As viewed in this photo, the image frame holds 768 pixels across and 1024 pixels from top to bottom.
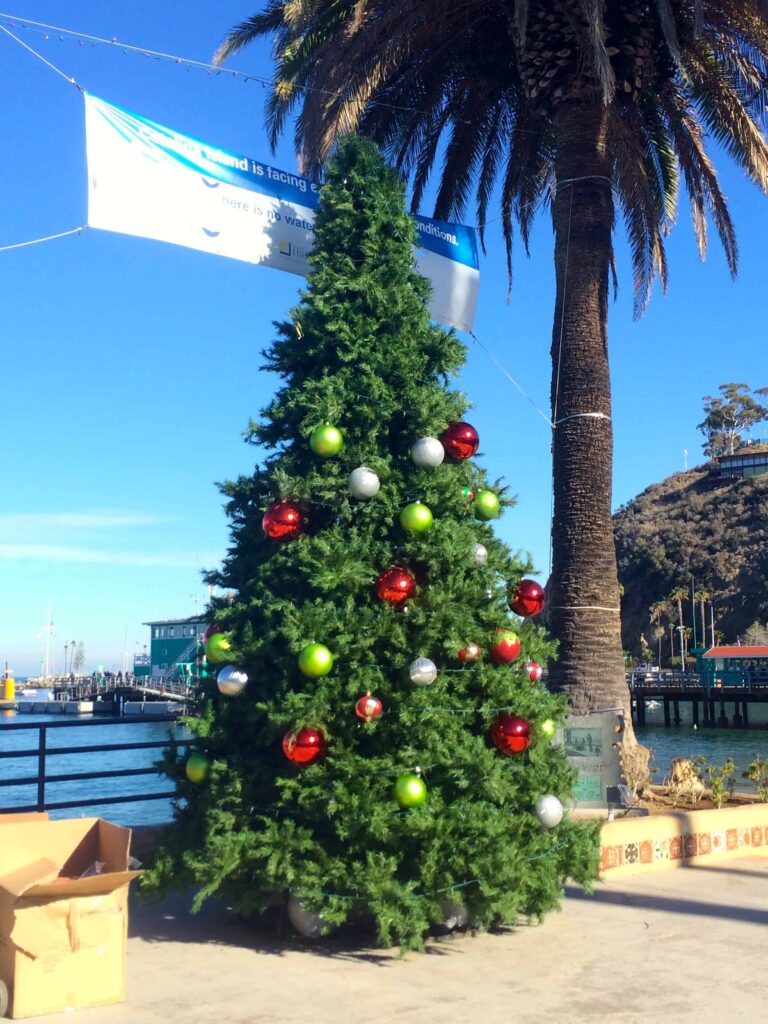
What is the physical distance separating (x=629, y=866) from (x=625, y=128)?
805 centimetres

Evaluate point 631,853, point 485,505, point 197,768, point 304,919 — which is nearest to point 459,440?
point 485,505

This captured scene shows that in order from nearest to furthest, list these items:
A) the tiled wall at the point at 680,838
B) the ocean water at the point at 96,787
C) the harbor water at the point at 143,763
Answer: the tiled wall at the point at 680,838 < the ocean water at the point at 96,787 < the harbor water at the point at 143,763

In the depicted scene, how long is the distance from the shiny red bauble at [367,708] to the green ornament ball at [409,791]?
1.11 feet

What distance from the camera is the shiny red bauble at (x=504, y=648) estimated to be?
5496mm

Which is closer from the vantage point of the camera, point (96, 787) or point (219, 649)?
point (219, 649)

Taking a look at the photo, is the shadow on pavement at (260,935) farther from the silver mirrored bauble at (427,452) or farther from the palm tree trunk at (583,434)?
the palm tree trunk at (583,434)

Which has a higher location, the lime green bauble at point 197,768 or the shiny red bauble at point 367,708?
the shiny red bauble at point 367,708

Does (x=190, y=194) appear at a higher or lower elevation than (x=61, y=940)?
higher

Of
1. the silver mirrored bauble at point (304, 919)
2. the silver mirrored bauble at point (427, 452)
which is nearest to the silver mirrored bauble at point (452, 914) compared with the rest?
the silver mirrored bauble at point (304, 919)

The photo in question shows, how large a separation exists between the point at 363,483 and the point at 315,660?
1034 mm

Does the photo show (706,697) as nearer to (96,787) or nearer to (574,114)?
(96,787)

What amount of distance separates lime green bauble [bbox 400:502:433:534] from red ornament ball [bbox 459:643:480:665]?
26.8 inches

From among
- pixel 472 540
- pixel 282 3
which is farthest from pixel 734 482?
pixel 472 540

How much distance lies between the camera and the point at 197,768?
5.45 metres
